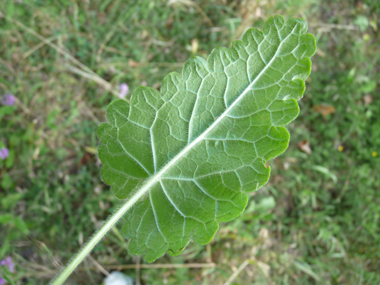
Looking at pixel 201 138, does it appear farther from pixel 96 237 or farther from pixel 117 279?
pixel 117 279

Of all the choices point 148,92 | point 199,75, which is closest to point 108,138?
point 148,92

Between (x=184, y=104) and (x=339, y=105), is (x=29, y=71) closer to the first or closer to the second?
(x=184, y=104)

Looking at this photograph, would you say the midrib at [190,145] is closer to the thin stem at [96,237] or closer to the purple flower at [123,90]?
the thin stem at [96,237]

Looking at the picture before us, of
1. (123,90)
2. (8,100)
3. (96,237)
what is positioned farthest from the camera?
(123,90)

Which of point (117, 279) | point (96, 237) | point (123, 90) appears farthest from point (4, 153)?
point (96, 237)

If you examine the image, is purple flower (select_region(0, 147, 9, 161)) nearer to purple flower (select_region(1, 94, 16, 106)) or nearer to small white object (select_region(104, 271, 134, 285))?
purple flower (select_region(1, 94, 16, 106))

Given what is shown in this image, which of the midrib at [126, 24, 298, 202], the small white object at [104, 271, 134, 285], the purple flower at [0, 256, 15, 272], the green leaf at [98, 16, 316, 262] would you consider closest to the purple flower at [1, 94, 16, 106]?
the purple flower at [0, 256, 15, 272]
